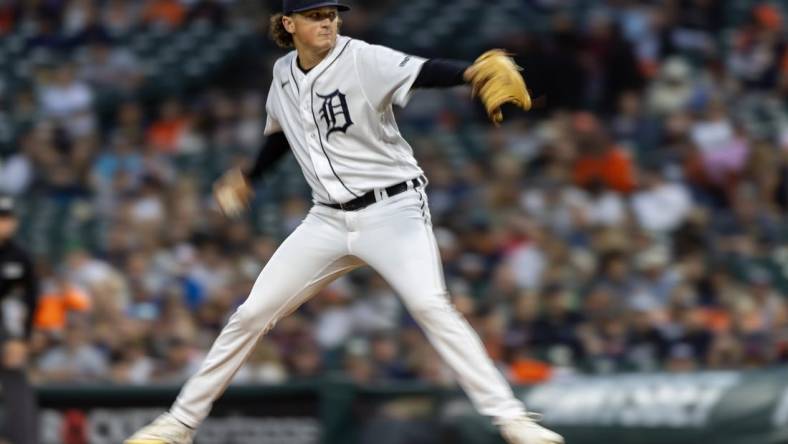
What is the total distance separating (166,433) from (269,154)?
3.76 feet

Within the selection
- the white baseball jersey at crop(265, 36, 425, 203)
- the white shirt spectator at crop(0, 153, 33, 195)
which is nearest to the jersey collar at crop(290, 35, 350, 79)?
the white baseball jersey at crop(265, 36, 425, 203)

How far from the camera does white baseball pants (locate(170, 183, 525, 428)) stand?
17.5ft

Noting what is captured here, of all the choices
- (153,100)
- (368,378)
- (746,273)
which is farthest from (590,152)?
(153,100)

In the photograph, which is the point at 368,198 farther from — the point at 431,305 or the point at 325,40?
the point at 325,40

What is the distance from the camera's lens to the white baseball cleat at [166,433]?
5.57 m

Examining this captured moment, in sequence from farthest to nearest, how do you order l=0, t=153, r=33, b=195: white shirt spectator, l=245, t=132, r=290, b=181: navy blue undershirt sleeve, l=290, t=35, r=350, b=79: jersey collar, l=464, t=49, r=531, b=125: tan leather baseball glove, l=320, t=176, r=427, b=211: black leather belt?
l=0, t=153, r=33, b=195: white shirt spectator → l=245, t=132, r=290, b=181: navy blue undershirt sleeve → l=320, t=176, r=427, b=211: black leather belt → l=290, t=35, r=350, b=79: jersey collar → l=464, t=49, r=531, b=125: tan leather baseball glove

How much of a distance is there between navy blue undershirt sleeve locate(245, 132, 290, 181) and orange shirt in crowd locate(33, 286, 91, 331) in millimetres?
5657

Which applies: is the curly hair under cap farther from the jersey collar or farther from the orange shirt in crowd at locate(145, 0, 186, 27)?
the orange shirt in crowd at locate(145, 0, 186, 27)

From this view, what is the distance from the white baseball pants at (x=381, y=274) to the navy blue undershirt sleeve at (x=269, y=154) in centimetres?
37

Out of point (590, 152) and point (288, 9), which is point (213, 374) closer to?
point (288, 9)

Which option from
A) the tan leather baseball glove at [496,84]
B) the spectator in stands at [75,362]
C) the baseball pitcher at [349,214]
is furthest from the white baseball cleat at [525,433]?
the spectator in stands at [75,362]

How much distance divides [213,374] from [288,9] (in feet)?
4.51

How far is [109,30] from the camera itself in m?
14.8

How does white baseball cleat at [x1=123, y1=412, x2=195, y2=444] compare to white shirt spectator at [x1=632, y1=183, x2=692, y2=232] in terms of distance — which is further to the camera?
white shirt spectator at [x1=632, y1=183, x2=692, y2=232]
